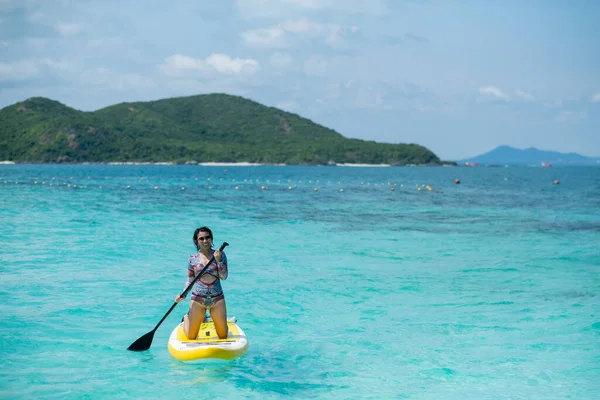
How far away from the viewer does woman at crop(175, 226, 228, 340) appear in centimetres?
1043

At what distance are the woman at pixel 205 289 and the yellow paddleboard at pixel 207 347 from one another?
157 mm

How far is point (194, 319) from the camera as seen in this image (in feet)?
35.4

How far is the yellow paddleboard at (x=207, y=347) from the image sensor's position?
10.5 m

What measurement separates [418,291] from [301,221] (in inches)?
719

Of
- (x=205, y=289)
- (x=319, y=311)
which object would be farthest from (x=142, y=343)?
(x=319, y=311)

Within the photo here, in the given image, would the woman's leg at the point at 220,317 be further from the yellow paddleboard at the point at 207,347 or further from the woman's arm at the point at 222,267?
the woman's arm at the point at 222,267

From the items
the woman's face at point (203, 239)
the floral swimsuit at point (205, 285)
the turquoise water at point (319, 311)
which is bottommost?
the turquoise water at point (319, 311)

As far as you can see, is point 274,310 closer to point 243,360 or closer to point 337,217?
point 243,360

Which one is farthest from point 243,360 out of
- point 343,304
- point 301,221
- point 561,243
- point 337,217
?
point 337,217

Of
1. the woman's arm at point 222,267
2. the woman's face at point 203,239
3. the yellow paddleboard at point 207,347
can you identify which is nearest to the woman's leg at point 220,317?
the yellow paddleboard at point 207,347

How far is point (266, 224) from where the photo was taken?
3388 centimetres

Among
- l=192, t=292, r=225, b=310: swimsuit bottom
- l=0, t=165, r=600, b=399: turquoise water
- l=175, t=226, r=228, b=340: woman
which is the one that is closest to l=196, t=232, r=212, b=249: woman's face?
l=175, t=226, r=228, b=340: woman

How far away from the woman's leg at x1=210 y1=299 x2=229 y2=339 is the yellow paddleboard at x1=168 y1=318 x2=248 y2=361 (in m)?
0.12

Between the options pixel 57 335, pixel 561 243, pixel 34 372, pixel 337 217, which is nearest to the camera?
pixel 34 372
